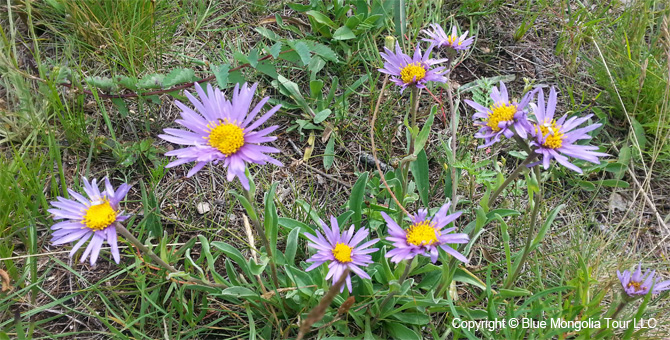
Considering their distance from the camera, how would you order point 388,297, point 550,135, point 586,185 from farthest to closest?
point 586,185 < point 388,297 < point 550,135

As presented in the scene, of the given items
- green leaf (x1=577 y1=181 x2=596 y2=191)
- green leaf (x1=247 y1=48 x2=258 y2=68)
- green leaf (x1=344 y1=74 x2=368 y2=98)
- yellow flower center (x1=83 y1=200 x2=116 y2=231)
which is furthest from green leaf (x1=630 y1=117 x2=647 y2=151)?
yellow flower center (x1=83 y1=200 x2=116 y2=231)

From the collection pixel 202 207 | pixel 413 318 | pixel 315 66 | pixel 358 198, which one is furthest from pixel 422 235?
pixel 315 66

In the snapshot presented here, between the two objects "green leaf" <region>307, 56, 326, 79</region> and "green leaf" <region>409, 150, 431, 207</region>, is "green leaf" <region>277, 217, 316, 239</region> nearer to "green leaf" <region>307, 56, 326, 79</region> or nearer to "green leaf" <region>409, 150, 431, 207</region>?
"green leaf" <region>409, 150, 431, 207</region>

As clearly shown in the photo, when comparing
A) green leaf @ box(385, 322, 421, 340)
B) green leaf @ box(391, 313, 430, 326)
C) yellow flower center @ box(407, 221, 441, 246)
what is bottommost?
green leaf @ box(385, 322, 421, 340)

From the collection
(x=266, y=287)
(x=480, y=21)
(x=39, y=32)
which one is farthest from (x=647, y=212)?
(x=39, y=32)

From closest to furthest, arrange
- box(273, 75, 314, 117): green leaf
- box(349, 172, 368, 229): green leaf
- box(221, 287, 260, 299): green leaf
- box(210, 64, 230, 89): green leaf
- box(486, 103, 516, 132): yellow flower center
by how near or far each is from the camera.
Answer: box(486, 103, 516, 132): yellow flower center
box(221, 287, 260, 299): green leaf
box(349, 172, 368, 229): green leaf
box(210, 64, 230, 89): green leaf
box(273, 75, 314, 117): green leaf

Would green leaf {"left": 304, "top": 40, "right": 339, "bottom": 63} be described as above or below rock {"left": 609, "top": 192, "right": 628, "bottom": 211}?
above

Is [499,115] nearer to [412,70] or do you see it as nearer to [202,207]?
[412,70]

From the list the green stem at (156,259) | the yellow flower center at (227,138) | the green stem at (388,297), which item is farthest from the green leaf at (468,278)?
the yellow flower center at (227,138)
